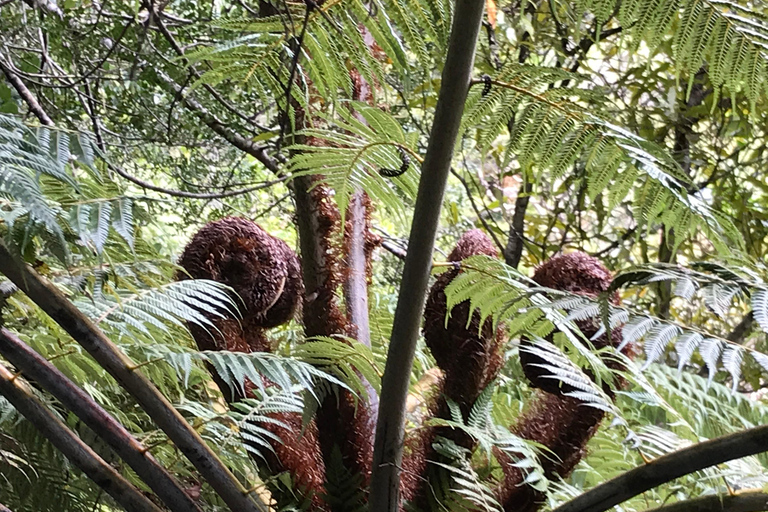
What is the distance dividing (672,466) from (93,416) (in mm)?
480

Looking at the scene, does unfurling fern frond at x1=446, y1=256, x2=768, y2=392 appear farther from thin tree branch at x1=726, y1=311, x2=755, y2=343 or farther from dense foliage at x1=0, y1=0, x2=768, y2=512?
thin tree branch at x1=726, y1=311, x2=755, y2=343

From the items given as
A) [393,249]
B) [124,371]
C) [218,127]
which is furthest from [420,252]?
→ [218,127]

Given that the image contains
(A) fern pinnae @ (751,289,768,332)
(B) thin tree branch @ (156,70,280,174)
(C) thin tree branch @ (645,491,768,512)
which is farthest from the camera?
(B) thin tree branch @ (156,70,280,174)

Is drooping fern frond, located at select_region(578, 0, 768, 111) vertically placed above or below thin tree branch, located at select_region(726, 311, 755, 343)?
above

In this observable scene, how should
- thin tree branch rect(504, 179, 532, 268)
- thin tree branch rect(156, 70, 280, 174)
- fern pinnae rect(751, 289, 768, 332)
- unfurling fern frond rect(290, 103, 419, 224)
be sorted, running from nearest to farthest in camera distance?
fern pinnae rect(751, 289, 768, 332) → unfurling fern frond rect(290, 103, 419, 224) → thin tree branch rect(156, 70, 280, 174) → thin tree branch rect(504, 179, 532, 268)

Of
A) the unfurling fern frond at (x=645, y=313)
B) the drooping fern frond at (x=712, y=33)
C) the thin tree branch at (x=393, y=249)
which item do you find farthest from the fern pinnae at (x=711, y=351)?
the thin tree branch at (x=393, y=249)

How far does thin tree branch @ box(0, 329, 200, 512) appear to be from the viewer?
536mm

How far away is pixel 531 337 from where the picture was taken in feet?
2.06

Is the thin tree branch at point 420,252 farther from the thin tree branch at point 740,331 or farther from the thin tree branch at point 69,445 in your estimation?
the thin tree branch at point 740,331

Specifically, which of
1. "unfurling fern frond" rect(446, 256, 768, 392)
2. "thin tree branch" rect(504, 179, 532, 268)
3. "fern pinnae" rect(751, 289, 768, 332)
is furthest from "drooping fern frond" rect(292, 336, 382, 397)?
"thin tree branch" rect(504, 179, 532, 268)

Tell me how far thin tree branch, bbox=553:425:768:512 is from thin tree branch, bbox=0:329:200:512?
13.5 inches

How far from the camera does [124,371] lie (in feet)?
1.74

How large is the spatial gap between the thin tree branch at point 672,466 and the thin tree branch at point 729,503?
0.17 ft

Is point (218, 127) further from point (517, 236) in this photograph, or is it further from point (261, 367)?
point (261, 367)
